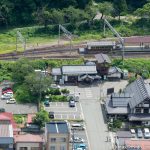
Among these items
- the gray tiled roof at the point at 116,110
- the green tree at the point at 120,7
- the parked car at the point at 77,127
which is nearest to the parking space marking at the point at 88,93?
the gray tiled roof at the point at 116,110

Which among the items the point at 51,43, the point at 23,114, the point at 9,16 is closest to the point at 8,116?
the point at 23,114

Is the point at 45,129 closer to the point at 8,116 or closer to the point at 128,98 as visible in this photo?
the point at 8,116

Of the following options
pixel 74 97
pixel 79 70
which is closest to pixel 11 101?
pixel 74 97

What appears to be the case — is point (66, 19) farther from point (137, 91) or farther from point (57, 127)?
point (57, 127)

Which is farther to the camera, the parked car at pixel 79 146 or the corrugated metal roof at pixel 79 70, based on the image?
the corrugated metal roof at pixel 79 70

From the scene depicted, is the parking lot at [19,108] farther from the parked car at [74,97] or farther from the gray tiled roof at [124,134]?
the gray tiled roof at [124,134]

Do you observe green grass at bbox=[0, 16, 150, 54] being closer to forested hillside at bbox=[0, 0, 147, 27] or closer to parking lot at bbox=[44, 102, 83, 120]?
forested hillside at bbox=[0, 0, 147, 27]

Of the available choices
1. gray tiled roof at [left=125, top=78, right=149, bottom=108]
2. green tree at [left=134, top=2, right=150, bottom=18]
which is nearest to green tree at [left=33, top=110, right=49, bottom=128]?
gray tiled roof at [left=125, top=78, right=149, bottom=108]
